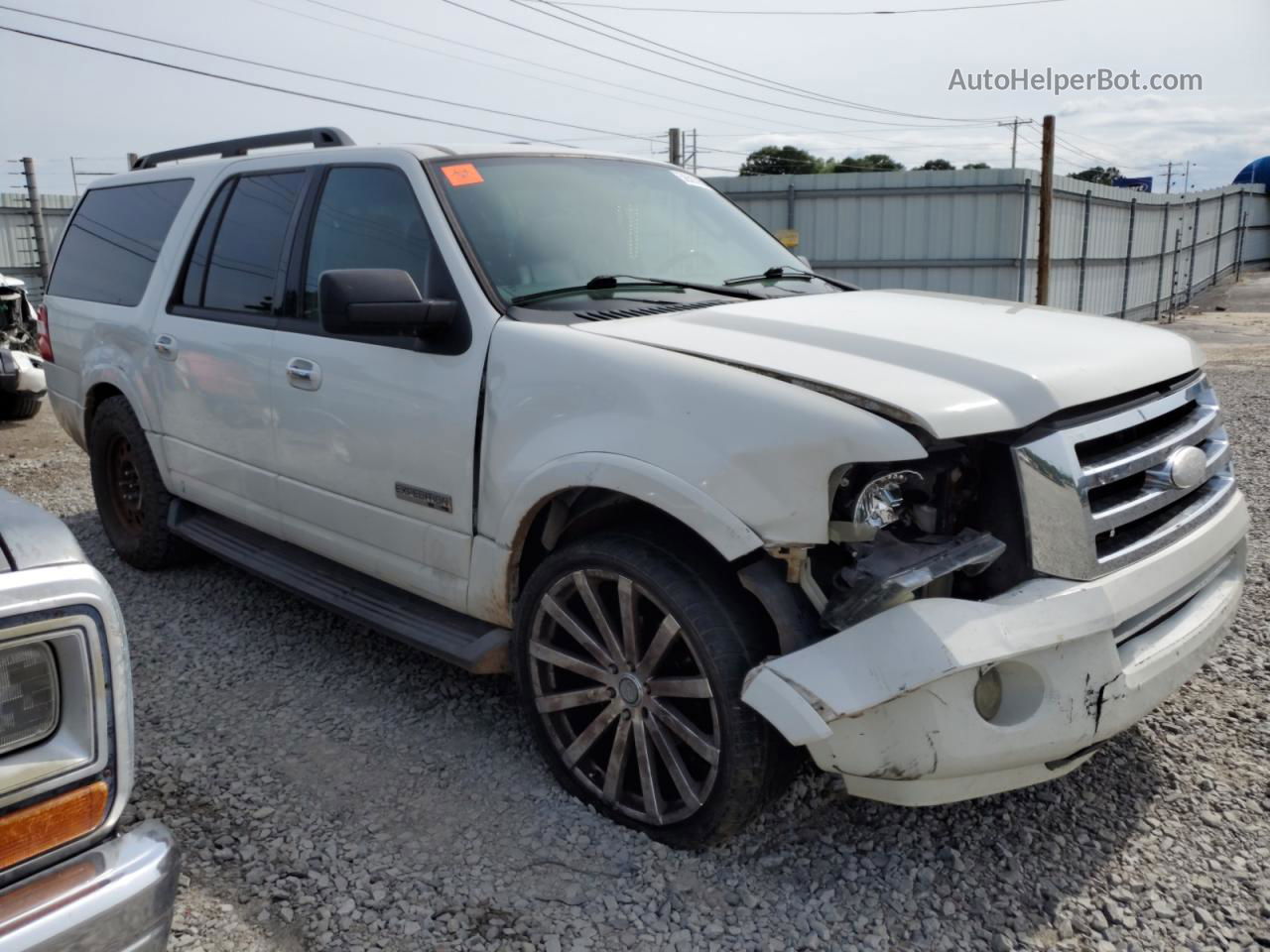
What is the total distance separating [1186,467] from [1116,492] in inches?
11.0

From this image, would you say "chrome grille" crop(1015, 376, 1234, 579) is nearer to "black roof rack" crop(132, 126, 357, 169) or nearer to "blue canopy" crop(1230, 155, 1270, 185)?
"black roof rack" crop(132, 126, 357, 169)

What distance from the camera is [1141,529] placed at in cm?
267

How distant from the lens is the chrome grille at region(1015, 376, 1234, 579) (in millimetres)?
2373

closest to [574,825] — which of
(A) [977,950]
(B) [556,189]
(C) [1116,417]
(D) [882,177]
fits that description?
(A) [977,950]

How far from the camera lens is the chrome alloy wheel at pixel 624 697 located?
2.67 meters

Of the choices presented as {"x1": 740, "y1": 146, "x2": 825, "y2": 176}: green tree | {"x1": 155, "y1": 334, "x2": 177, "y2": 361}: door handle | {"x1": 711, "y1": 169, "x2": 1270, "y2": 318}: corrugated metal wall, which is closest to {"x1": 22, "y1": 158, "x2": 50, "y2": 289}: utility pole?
{"x1": 711, "y1": 169, "x2": 1270, "y2": 318}: corrugated metal wall

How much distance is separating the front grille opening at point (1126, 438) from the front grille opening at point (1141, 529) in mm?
183

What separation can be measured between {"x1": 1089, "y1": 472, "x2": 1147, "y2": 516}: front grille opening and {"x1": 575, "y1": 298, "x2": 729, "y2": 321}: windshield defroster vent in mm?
1303

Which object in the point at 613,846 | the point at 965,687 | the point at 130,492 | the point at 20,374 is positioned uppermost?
the point at 965,687

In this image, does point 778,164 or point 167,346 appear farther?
point 778,164

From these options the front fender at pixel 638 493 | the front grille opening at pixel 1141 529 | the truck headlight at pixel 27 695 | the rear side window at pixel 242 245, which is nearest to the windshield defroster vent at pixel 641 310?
the front fender at pixel 638 493

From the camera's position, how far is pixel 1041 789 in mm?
3049

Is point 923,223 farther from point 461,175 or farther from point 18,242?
point 461,175

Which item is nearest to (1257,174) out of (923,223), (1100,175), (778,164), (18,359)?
(1100,175)
